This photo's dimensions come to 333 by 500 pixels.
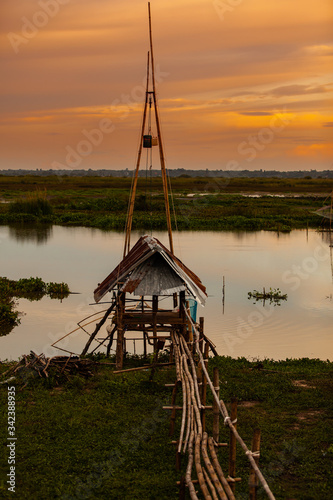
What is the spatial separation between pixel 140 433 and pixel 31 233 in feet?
84.1

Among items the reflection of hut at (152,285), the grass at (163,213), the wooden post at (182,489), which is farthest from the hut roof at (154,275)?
the grass at (163,213)

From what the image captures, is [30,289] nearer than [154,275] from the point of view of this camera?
No

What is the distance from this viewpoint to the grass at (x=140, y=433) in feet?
21.1

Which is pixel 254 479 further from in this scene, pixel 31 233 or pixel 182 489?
pixel 31 233

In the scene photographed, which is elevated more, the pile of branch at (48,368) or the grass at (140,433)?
the pile of branch at (48,368)

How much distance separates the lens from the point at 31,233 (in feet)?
106

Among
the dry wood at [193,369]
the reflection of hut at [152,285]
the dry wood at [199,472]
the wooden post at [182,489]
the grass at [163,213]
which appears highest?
the grass at [163,213]

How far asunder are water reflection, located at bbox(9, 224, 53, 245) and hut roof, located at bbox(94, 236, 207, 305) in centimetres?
1888

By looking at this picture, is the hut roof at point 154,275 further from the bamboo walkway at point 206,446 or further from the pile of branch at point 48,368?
the bamboo walkway at point 206,446

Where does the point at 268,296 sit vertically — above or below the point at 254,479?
below

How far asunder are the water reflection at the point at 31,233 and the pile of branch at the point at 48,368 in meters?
19.3

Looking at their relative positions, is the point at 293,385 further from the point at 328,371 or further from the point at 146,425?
the point at 146,425

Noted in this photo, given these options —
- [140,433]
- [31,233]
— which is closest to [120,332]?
[140,433]

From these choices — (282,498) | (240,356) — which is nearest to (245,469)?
(282,498)
